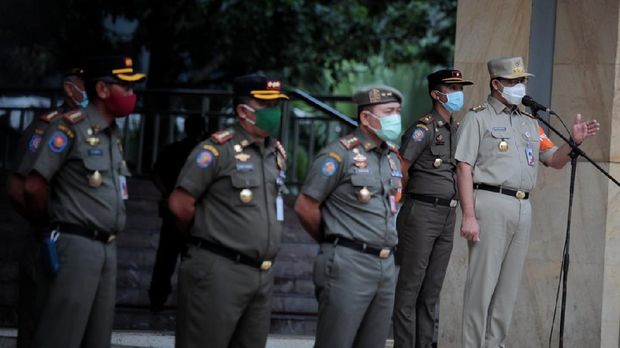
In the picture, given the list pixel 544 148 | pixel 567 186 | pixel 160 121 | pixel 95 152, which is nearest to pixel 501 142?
pixel 544 148

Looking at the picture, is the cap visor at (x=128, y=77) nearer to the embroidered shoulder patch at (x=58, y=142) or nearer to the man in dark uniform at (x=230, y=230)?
the embroidered shoulder patch at (x=58, y=142)

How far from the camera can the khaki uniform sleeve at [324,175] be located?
7.54 m

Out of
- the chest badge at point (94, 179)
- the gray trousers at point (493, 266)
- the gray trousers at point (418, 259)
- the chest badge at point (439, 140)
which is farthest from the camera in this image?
the chest badge at point (439, 140)

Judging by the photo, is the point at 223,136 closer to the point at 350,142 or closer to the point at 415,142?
the point at 350,142

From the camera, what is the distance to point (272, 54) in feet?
61.3

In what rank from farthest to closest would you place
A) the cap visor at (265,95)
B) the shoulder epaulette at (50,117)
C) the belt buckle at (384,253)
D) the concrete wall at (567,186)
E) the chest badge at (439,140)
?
1. the concrete wall at (567,186)
2. the chest badge at (439,140)
3. the belt buckle at (384,253)
4. the shoulder epaulette at (50,117)
5. the cap visor at (265,95)

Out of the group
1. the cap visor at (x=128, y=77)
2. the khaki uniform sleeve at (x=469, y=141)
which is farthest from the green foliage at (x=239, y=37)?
the cap visor at (x=128, y=77)

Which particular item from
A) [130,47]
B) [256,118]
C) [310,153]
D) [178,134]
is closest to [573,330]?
[256,118]

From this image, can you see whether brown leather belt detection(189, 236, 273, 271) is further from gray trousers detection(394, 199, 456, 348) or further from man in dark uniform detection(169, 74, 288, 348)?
gray trousers detection(394, 199, 456, 348)

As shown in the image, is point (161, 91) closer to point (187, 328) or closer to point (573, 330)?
point (573, 330)

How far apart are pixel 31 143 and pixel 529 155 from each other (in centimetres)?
365

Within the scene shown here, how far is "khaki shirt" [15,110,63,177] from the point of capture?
23.4ft

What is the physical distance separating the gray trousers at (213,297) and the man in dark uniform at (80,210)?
1.55 ft

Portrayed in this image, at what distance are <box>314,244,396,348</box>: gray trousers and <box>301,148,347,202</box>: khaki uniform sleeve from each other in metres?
0.33
